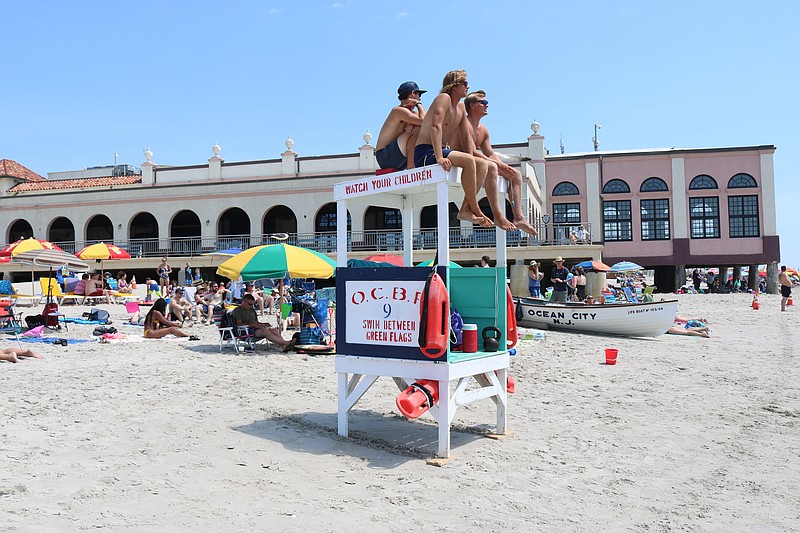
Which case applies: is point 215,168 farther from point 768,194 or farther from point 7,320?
point 768,194

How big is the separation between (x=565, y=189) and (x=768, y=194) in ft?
35.1

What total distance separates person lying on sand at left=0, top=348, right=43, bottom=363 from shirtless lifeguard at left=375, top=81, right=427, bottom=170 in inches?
256

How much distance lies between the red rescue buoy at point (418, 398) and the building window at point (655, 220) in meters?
34.4

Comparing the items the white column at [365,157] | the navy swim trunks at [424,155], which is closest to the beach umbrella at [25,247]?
the navy swim trunks at [424,155]

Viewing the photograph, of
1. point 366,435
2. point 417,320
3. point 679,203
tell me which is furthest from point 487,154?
point 679,203

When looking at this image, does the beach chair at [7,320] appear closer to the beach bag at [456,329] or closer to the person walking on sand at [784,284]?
the beach bag at [456,329]

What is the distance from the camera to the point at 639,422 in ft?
22.4

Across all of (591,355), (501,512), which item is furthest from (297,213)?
(501,512)

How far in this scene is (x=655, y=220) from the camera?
37219mm

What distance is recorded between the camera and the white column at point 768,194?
36.0 meters

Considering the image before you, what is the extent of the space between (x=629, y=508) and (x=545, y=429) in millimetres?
2111

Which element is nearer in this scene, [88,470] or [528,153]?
[88,470]

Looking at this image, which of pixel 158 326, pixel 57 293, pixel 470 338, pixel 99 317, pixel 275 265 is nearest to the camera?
pixel 470 338

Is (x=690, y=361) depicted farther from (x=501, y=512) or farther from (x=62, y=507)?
(x=62, y=507)
